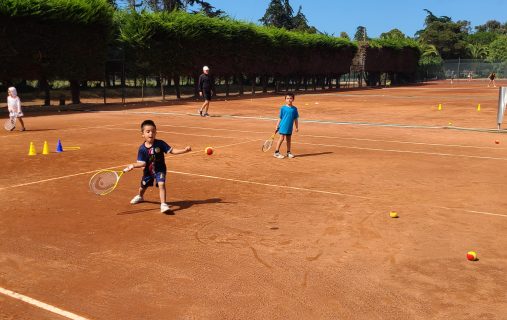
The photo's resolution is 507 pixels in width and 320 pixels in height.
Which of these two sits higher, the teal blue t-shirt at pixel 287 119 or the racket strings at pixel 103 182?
the teal blue t-shirt at pixel 287 119

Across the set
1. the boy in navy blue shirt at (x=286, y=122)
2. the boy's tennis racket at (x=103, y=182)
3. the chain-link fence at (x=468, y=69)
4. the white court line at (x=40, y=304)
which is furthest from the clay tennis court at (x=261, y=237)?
the chain-link fence at (x=468, y=69)

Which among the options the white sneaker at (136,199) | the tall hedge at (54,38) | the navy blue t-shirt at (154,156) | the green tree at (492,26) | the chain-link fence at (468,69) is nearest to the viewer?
the navy blue t-shirt at (154,156)

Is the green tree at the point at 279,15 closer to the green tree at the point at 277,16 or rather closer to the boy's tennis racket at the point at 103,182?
the green tree at the point at 277,16

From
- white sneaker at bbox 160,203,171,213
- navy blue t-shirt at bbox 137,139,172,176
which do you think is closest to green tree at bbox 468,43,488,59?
navy blue t-shirt at bbox 137,139,172,176

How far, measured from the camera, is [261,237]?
6.27 m

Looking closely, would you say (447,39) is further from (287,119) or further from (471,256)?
(471,256)

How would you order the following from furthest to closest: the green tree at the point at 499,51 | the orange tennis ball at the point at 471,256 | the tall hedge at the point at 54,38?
the green tree at the point at 499,51 < the tall hedge at the point at 54,38 < the orange tennis ball at the point at 471,256

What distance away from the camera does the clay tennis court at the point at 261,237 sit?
14.8 feet

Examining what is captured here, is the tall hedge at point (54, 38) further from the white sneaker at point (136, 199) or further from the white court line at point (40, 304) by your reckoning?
the white court line at point (40, 304)

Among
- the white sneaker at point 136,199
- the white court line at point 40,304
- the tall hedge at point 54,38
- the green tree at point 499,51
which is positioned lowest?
the white court line at point 40,304

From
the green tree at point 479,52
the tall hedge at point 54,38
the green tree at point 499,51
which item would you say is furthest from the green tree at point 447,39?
the tall hedge at point 54,38

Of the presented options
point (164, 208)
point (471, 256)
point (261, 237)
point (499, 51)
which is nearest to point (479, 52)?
point (499, 51)

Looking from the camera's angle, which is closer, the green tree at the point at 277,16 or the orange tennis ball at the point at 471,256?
the orange tennis ball at the point at 471,256

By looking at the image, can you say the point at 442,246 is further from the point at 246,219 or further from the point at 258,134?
the point at 258,134
